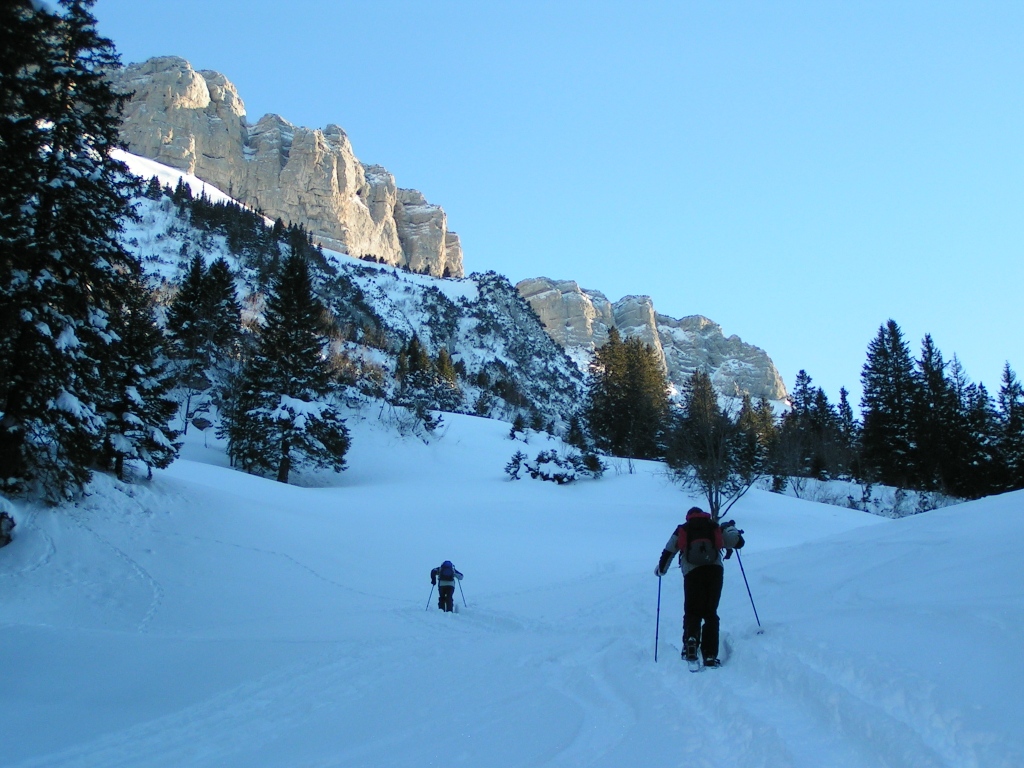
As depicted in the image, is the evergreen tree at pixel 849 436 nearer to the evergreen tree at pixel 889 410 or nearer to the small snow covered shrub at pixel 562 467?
the evergreen tree at pixel 889 410

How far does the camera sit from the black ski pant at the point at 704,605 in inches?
225

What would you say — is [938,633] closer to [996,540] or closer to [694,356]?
[996,540]

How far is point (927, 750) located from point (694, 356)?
202497 millimetres

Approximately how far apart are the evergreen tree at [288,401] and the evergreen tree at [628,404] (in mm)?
26732

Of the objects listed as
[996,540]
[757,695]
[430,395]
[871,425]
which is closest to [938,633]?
[757,695]

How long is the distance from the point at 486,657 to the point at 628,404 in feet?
155

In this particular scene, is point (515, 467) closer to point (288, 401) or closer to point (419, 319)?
point (288, 401)

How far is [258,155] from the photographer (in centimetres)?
16300

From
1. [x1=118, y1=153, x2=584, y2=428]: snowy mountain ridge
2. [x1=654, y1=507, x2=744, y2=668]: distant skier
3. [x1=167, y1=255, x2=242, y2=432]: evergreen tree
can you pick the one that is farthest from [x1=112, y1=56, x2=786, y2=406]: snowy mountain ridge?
[x1=654, y1=507, x2=744, y2=668]: distant skier

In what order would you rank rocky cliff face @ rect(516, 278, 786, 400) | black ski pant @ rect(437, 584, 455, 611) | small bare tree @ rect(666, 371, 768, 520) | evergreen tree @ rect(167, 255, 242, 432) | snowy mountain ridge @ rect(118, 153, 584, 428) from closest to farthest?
black ski pant @ rect(437, 584, 455, 611), small bare tree @ rect(666, 371, 768, 520), evergreen tree @ rect(167, 255, 242, 432), snowy mountain ridge @ rect(118, 153, 584, 428), rocky cliff face @ rect(516, 278, 786, 400)

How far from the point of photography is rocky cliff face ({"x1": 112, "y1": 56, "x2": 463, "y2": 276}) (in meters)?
150

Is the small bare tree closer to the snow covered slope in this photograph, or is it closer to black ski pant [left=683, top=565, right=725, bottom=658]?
the snow covered slope

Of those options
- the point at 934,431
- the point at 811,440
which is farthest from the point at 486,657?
the point at 811,440

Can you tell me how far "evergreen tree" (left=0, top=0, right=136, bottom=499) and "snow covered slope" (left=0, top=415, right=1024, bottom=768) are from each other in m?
1.50
